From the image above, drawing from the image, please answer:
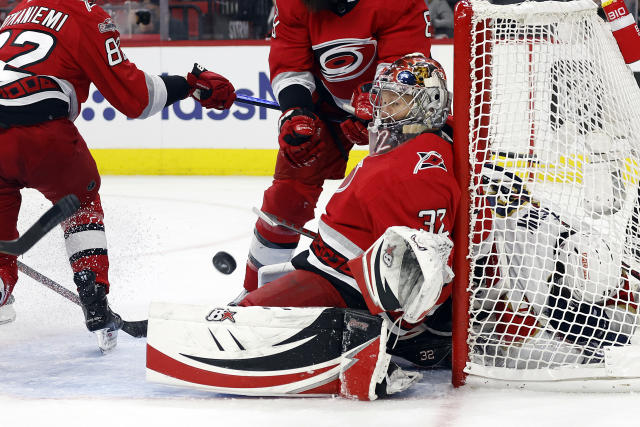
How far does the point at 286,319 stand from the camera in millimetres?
1817

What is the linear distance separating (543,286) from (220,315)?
0.67m

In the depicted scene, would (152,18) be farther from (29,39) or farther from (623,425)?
(623,425)

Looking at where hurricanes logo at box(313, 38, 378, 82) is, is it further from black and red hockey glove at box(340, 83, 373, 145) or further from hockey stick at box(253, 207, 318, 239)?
hockey stick at box(253, 207, 318, 239)

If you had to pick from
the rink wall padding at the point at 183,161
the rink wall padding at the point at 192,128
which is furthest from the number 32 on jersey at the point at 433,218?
the rink wall padding at the point at 183,161

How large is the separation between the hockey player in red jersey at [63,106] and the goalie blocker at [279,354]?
0.43 metres

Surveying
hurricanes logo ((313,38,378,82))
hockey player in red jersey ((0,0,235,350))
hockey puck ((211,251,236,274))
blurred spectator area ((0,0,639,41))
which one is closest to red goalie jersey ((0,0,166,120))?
hockey player in red jersey ((0,0,235,350))

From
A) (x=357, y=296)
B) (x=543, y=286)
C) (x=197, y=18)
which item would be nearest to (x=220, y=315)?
(x=357, y=296)

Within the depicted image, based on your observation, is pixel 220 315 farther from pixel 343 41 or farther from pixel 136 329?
pixel 343 41

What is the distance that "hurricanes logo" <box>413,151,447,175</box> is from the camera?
5.89ft

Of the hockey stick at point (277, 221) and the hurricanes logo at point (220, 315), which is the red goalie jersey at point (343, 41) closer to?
the hockey stick at point (277, 221)

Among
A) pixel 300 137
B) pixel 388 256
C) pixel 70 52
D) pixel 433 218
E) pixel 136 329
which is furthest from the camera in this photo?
pixel 136 329

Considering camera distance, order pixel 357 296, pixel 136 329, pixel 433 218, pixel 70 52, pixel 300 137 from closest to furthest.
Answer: pixel 433 218
pixel 357 296
pixel 70 52
pixel 300 137
pixel 136 329

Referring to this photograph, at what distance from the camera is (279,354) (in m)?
1.81

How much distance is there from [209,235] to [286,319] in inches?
87.8
